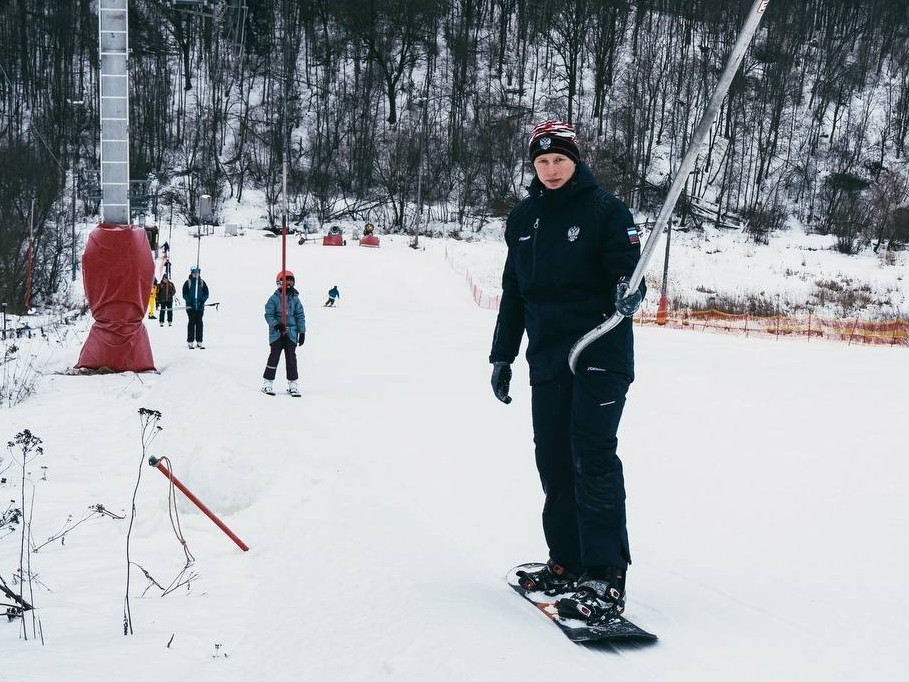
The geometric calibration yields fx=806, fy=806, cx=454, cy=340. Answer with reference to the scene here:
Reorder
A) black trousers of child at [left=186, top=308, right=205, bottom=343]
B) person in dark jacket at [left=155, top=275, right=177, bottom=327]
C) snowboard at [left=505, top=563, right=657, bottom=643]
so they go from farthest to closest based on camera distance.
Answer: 1. person in dark jacket at [left=155, top=275, right=177, bottom=327]
2. black trousers of child at [left=186, top=308, right=205, bottom=343]
3. snowboard at [left=505, top=563, right=657, bottom=643]

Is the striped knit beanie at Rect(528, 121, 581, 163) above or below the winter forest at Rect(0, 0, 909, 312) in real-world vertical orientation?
below

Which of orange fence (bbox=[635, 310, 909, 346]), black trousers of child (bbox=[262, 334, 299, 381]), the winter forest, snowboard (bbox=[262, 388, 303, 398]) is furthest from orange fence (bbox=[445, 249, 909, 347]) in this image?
the winter forest

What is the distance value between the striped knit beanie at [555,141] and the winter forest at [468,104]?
48.3m

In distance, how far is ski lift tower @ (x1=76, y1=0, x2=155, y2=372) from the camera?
946 cm

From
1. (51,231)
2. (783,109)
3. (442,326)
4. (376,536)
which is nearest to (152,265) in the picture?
(376,536)

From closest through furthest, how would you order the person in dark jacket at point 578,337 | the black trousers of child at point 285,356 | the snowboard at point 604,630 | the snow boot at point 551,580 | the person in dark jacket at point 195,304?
the snowboard at point 604,630, the person in dark jacket at point 578,337, the snow boot at point 551,580, the black trousers of child at point 285,356, the person in dark jacket at point 195,304

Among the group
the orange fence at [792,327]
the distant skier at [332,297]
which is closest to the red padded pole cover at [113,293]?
the orange fence at [792,327]

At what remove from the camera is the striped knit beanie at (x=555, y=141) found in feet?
10.00

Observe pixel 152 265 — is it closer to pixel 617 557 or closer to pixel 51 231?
pixel 617 557

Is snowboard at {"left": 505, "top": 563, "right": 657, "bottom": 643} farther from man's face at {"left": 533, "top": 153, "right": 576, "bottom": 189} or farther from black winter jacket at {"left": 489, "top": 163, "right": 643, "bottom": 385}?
man's face at {"left": 533, "top": 153, "right": 576, "bottom": 189}

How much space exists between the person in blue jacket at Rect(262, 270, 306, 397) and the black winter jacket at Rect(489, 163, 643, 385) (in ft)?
23.2

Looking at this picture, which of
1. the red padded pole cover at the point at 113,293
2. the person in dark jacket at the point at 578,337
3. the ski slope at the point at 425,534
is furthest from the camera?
the red padded pole cover at the point at 113,293

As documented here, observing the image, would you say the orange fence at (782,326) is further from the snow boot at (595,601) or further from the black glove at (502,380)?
the snow boot at (595,601)

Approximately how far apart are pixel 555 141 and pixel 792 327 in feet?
76.9
